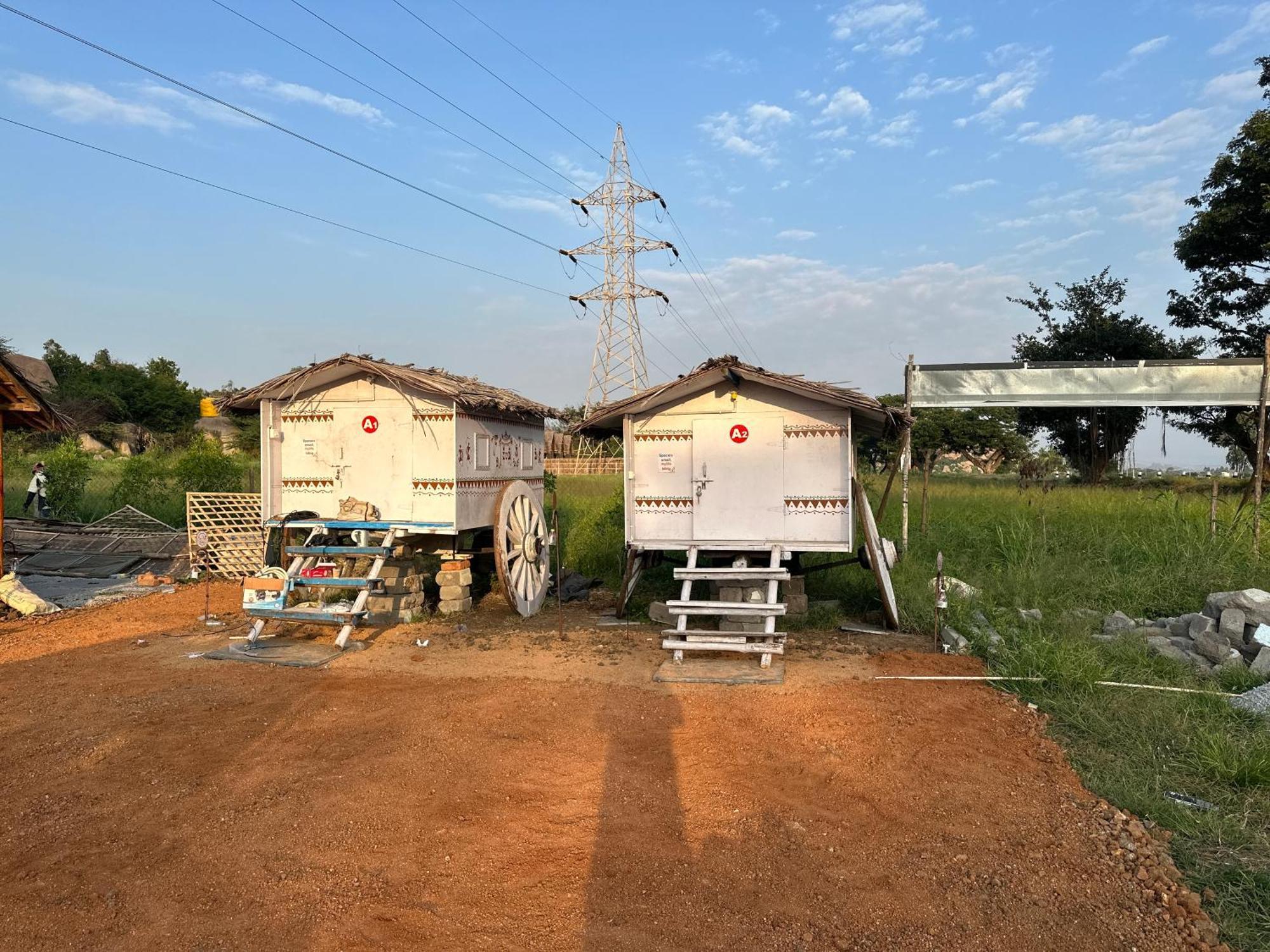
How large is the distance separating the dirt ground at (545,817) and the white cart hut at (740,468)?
83.7 inches

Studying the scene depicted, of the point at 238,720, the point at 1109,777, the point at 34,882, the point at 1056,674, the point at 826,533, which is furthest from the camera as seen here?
the point at 826,533

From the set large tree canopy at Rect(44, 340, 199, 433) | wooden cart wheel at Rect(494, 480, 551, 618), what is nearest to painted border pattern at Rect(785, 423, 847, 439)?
wooden cart wheel at Rect(494, 480, 551, 618)

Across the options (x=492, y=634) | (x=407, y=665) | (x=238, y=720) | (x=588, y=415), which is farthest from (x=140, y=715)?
(x=588, y=415)

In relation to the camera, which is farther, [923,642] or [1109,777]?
[923,642]

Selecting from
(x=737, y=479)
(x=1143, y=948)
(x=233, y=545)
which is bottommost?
(x=1143, y=948)

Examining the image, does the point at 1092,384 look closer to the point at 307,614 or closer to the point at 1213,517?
the point at 1213,517

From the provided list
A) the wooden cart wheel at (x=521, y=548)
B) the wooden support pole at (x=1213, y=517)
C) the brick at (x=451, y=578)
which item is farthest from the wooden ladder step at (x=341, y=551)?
the wooden support pole at (x=1213, y=517)

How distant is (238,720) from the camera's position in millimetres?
6098

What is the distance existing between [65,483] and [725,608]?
1874 cm

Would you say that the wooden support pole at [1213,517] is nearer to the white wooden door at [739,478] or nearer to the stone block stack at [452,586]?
the white wooden door at [739,478]

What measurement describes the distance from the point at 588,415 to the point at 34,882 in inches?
279

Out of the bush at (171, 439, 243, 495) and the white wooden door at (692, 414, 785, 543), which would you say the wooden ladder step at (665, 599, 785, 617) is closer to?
the white wooden door at (692, 414, 785, 543)

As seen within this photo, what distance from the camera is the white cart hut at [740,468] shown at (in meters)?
8.98

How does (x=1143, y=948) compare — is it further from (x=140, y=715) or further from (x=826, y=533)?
(x=140, y=715)
